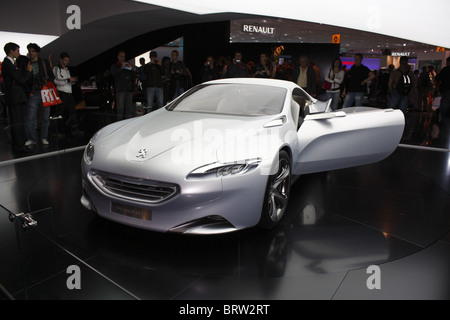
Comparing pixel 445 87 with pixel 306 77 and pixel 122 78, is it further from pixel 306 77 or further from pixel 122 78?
pixel 122 78

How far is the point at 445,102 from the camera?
28.2ft

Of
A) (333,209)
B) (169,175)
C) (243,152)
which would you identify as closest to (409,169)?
(333,209)

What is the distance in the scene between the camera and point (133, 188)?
2.97 m

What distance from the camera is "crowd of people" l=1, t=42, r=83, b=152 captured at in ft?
20.0

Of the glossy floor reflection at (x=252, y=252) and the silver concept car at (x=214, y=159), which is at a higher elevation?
the silver concept car at (x=214, y=159)

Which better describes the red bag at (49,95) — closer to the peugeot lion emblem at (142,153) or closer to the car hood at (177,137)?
the car hood at (177,137)

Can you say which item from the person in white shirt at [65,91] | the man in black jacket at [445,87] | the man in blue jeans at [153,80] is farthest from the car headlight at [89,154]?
the man in black jacket at [445,87]

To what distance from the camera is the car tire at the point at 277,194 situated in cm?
321

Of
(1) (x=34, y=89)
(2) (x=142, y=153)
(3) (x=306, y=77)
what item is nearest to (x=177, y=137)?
(2) (x=142, y=153)

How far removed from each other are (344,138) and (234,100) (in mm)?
1289
